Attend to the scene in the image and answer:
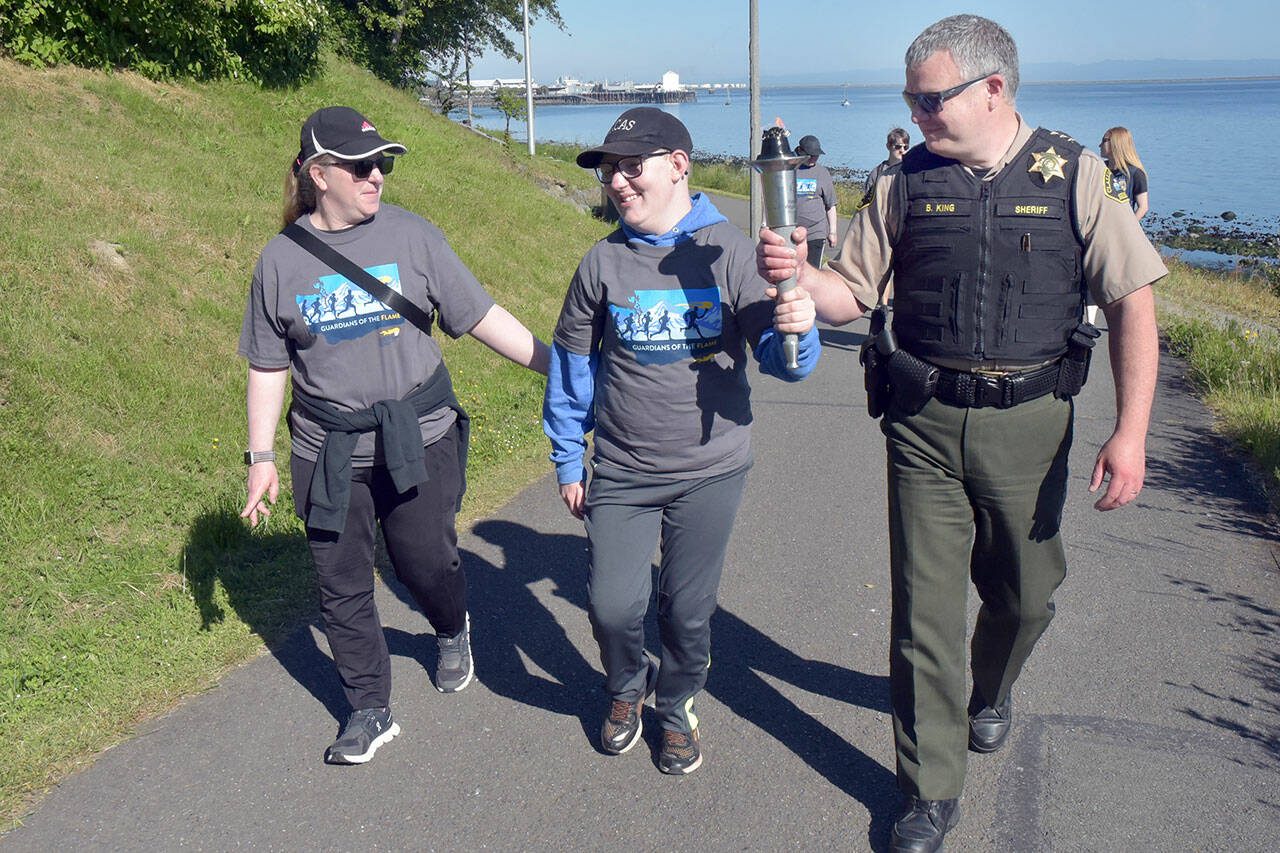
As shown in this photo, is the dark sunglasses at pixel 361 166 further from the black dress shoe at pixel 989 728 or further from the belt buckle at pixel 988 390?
the black dress shoe at pixel 989 728

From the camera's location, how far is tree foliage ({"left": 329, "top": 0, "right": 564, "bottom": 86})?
23.2m

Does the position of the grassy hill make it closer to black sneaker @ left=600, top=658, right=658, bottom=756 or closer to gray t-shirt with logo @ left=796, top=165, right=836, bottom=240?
black sneaker @ left=600, top=658, right=658, bottom=756

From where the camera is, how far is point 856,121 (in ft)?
339

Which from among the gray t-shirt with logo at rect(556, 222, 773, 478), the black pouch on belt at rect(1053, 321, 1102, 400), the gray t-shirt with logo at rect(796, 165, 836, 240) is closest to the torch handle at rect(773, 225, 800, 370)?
the gray t-shirt with logo at rect(556, 222, 773, 478)

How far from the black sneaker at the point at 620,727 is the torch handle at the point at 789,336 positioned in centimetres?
135

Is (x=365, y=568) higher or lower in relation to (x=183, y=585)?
higher

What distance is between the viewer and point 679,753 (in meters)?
3.45

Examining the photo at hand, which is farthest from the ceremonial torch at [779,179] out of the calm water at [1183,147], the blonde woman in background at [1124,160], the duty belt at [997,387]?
the calm water at [1183,147]

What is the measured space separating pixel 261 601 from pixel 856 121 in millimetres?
105858

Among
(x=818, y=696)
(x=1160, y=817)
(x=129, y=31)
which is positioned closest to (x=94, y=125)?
(x=129, y=31)

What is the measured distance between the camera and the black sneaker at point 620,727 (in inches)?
140

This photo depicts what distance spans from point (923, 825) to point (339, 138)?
8.75 ft

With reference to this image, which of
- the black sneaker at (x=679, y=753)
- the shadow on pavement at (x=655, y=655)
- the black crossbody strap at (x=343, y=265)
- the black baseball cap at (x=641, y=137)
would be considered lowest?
the shadow on pavement at (x=655, y=655)

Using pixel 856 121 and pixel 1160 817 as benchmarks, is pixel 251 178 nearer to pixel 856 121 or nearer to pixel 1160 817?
pixel 1160 817
